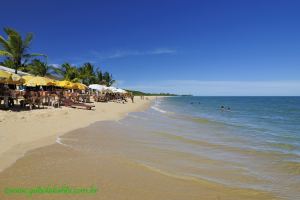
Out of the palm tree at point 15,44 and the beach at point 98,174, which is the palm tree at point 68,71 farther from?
the beach at point 98,174

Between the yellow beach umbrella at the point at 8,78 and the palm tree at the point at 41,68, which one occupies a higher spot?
the palm tree at the point at 41,68

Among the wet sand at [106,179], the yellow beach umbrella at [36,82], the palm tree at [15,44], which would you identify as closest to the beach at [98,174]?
the wet sand at [106,179]

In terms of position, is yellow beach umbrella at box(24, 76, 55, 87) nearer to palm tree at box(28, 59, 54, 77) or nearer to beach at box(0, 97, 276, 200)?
beach at box(0, 97, 276, 200)

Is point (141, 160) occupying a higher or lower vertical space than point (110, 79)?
lower

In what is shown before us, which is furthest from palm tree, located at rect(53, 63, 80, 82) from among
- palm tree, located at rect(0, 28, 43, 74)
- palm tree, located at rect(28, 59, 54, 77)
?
palm tree, located at rect(0, 28, 43, 74)

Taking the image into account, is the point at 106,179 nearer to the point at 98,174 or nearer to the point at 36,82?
the point at 98,174

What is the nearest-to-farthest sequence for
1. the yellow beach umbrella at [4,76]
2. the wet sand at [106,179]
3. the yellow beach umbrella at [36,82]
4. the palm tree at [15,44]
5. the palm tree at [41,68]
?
the wet sand at [106,179]
the yellow beach umbrella at [4,76]
the yellow beach umbrella at [36,82]
the palm tree at [15,44]
the palm tree at [41,68]

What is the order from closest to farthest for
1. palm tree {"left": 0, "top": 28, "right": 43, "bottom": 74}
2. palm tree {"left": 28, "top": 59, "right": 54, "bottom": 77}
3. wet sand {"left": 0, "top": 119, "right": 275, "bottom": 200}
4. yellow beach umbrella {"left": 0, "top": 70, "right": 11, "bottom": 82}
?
wet sand {"left": 0, "top": 119, "right": 275, "bottom": 200}
yellow beach umbrella {"left": 0, "top": 70, "right": 11, "bottom": 82}
palm tree {"left": 0, "top": 28, "right": 43, "bottom": 74}
palm tree {"left": 28, "top": 59, "right": 54, "bottom": 77}

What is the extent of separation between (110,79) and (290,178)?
67.2 meters

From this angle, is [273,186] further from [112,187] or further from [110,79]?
[110,79]

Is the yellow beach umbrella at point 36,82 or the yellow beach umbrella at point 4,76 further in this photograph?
the yellow beach umbrella at point 36,82

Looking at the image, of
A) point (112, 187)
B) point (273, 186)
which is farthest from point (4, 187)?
point (273, 186)

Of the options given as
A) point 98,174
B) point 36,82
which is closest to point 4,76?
point 36,82

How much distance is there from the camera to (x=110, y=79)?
233 ft
